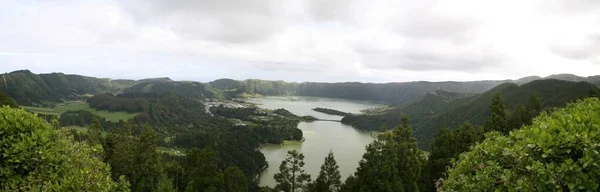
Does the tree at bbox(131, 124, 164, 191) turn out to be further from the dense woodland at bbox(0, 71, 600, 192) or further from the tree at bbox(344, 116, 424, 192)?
the tree at bbox(344, 116, 424, 192)

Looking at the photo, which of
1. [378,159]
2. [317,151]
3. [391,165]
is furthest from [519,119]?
[317,151]

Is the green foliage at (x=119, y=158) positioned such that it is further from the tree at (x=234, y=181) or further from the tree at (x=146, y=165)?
the tree at (x=234, y=181)

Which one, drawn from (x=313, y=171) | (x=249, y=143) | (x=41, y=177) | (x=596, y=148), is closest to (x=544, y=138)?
(x=596, y=148)

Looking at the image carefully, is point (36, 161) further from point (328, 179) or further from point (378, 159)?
point (328, 179)

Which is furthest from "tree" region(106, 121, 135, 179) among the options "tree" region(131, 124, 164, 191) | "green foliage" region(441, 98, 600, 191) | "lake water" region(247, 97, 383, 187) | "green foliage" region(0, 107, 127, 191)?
"lake water" region(247, 97, 383, 187)

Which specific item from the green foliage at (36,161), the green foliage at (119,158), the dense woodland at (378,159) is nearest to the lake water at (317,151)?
the dense woodland at (378,159)
